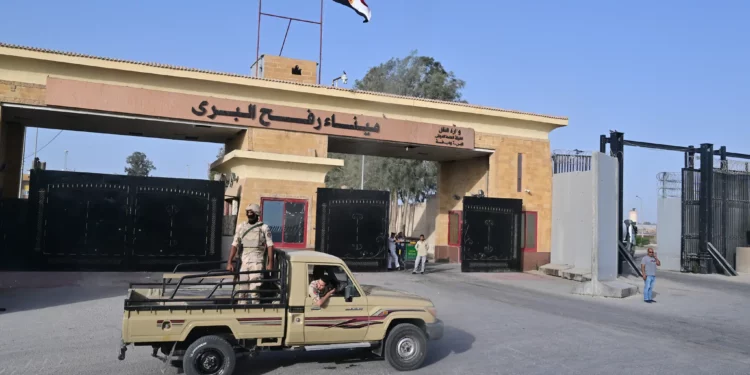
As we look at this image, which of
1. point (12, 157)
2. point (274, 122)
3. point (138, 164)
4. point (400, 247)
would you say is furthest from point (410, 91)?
point (138, 164)

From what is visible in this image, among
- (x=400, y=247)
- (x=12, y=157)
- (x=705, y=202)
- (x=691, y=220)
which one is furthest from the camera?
(x=691, y=220)

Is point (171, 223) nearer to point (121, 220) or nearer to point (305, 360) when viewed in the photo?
point (121, 220)

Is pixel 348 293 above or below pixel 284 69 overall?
below

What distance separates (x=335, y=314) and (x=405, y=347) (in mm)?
1089

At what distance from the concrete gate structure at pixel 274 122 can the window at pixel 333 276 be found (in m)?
12.3

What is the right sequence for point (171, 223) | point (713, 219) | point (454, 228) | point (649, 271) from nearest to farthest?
point (649, 271)
point (171, 223)
point (713, 219)
point (454, 228)

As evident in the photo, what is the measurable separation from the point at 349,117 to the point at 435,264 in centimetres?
800

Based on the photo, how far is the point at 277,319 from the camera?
7.42 m

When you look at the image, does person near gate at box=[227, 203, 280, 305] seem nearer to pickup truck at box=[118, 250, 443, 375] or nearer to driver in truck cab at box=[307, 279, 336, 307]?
pickup truck at box=[118, 250, 443, 375]

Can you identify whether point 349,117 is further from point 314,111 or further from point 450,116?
point 450,116

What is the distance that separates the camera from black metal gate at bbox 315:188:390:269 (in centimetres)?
2059

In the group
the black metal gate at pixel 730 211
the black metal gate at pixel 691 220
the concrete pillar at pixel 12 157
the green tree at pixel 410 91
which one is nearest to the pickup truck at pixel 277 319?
the concrete pillar at pixel 12 157

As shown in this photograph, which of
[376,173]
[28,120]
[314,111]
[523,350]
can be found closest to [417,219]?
[376,173]

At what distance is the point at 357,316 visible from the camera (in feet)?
25.6
